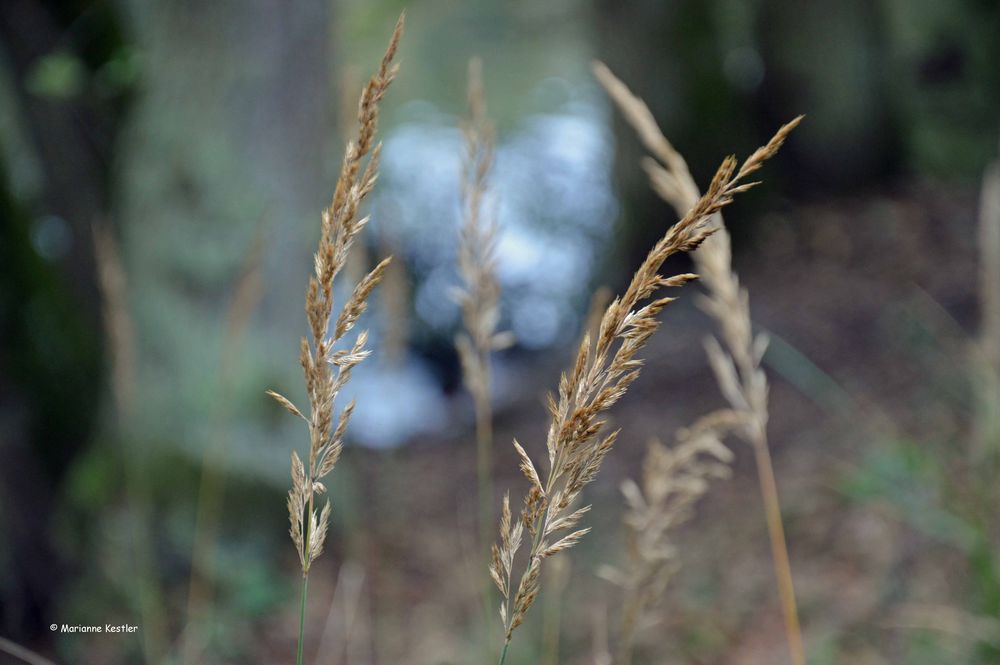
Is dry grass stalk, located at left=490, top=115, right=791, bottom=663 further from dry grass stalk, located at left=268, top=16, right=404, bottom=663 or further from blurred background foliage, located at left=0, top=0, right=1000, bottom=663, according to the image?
blurred background foliage, located at left=0, top=0, right=1000, bottom=663

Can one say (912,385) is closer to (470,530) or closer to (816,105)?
(470,530)

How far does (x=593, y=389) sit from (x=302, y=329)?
3094mm

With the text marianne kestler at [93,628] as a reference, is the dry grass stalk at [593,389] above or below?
above

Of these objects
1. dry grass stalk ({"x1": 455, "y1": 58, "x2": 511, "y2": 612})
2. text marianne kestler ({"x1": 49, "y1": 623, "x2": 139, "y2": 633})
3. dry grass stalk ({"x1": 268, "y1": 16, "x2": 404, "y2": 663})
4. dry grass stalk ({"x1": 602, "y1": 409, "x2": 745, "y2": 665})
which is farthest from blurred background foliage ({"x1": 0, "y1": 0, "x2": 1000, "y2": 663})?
dry grass stalk ({"x1": 268, "y1": 16, "x2": 404, "y2": 663})

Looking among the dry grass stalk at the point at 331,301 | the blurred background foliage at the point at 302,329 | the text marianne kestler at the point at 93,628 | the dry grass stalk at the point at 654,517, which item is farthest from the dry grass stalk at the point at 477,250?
the text marianne kestler at the point at 93,628

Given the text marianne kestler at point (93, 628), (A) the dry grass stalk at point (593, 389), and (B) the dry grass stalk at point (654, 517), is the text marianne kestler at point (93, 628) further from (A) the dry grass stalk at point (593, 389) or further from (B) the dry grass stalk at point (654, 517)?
(A) the dry grass stalk at point (593, 389)

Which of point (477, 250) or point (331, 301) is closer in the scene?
point (331, 301)

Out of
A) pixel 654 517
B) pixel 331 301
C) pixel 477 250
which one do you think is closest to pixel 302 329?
pixel 477 250

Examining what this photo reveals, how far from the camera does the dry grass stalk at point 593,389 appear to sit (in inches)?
29.9

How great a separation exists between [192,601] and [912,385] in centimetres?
334

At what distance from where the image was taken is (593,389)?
799 mm

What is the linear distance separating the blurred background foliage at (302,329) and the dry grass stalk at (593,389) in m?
0.77

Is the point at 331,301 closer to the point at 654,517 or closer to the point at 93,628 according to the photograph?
the point at 654,517

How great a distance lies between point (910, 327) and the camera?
14.7ft
